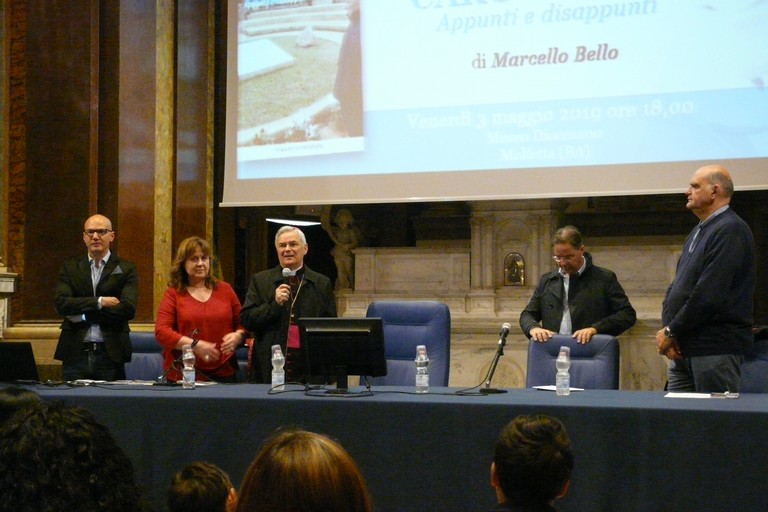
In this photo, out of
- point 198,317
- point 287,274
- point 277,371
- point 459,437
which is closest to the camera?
point 459,437

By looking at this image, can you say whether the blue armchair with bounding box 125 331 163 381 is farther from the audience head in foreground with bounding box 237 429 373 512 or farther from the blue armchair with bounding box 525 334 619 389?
the audience head in foreground with bounding box 237 429 373 512

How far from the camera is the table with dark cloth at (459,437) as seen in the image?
2.65 metres

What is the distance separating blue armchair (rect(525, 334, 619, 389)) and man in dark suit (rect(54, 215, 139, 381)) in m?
2.05

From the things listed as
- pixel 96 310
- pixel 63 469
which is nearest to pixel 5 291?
pixel 96 310

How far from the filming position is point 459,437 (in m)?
2.91

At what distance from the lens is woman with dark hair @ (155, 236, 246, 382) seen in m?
4.10

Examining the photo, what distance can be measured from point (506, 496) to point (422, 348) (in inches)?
63.3

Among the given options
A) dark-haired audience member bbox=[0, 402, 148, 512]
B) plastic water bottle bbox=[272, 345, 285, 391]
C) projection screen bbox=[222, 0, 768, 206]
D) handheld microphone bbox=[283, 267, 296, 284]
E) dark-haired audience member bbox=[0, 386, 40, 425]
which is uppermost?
projection screen bbox=[222, 0, 768, 206]

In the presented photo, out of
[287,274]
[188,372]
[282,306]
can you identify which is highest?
[287,274]

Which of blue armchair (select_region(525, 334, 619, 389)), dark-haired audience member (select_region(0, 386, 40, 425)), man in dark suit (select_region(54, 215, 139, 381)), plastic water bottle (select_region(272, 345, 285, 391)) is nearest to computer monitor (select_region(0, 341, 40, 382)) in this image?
man in dark suit (select_region(54, 215, 139, 381))

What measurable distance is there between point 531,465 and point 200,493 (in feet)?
2.60

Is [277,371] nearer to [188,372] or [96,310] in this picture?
[188,372]

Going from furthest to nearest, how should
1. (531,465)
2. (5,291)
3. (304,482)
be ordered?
1. (5,291)
2. (531,465)
3. (304,482)

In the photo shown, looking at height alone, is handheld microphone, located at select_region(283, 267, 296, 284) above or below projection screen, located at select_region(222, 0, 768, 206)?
below
